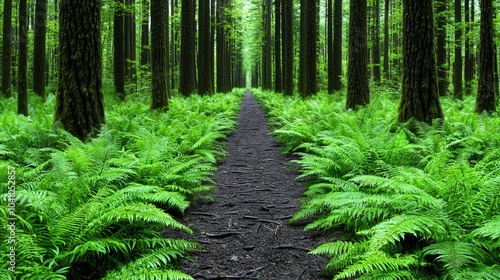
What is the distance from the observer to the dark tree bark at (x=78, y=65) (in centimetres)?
639

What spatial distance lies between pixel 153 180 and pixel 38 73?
12670 mm

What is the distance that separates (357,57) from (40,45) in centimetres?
1152

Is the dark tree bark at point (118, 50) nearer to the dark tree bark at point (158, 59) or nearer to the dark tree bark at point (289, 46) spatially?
the dark tree bark at point (158, 59)

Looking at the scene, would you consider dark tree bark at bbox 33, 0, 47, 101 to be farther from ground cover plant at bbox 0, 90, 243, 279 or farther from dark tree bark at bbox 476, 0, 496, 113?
dark tree bark at bbox 476, 0, 496, 113

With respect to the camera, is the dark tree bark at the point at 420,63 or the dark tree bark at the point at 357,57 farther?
the dark tree bark at the point at 357,57

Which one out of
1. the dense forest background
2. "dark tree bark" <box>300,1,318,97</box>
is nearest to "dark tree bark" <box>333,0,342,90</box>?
"dark tree bark" <box>300,1,318,97</box>

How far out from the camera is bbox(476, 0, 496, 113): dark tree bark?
8547mm

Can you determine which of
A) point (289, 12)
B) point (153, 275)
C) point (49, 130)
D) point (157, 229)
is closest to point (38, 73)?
point (49, 130)

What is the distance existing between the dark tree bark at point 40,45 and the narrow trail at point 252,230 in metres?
10.1

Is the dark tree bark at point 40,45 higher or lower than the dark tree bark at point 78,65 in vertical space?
higher

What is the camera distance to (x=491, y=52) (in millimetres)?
8711

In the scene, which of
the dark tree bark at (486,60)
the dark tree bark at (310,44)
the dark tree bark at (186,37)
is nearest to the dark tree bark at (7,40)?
the dark tree bark at (186,37)

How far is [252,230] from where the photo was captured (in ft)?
13.7

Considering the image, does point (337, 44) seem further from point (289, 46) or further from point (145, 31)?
point (145, 31)
